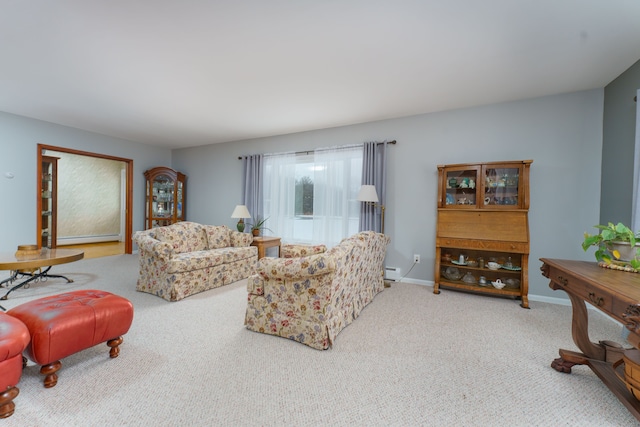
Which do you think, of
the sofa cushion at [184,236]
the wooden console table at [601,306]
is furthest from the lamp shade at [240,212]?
the wooden console table at [601,306]

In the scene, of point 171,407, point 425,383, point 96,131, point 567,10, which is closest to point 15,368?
point 171,407

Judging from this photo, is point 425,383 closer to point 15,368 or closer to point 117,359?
A: point 117,359

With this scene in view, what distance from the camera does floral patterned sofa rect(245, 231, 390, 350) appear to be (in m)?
2.07

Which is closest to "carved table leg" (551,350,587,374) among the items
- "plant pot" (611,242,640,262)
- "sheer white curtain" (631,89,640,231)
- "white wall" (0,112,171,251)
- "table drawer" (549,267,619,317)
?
"table drawer" (549,267,619,317)

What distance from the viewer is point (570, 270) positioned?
169 centimetres

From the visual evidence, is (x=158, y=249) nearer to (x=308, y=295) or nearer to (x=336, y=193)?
(x=308, y=295)

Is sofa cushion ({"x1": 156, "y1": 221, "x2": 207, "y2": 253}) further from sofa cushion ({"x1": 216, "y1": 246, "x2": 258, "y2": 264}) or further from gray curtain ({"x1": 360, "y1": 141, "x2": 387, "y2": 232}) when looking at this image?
gray curtain ({"x1": 360, "y1": 141, "x2": 387, "y2": 232})

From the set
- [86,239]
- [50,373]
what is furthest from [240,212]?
[86,239]

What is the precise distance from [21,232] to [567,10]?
726cm

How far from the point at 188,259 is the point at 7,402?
190 cm

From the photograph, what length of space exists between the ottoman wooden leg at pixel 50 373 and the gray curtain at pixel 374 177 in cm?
357

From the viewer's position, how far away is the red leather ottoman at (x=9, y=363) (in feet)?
4.34

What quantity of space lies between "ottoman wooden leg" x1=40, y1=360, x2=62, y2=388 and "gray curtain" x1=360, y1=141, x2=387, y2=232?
11.7 feet

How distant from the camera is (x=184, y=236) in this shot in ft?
12.8
